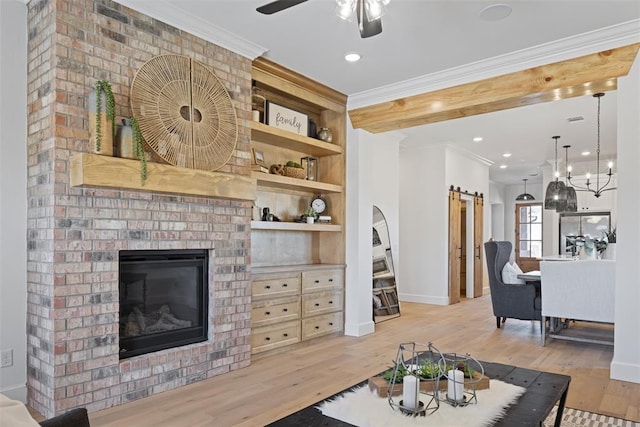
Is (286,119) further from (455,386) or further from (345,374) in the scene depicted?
(455,386)

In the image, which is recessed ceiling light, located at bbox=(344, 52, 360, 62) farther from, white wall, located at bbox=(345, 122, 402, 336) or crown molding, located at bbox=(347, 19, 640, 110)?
Result: white wall, located at bbox=(345, 122, 402, 336)

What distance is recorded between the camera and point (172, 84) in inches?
130

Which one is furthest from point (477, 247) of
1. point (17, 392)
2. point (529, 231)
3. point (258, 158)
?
point (17, 392)

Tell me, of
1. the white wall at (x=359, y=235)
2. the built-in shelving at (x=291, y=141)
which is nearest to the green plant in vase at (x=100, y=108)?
the built-in shelving at (x=291, y=141)

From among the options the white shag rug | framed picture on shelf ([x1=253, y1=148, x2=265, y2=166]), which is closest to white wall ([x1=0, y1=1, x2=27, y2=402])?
framed picture on shelf ([x1=253, y1=148, x2=265, y2=166])

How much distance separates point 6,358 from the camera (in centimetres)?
293

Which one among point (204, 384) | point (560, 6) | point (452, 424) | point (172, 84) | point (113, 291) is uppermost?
point (560, 6)

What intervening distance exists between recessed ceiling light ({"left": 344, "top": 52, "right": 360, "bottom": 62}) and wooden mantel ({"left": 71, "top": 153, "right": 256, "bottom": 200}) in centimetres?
146

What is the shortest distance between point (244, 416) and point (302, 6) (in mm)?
2860

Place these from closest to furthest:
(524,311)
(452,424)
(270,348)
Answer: (452,424)
(270,348)
(524,311)

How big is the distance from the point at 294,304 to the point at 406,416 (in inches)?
110

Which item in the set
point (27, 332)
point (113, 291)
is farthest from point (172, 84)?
point (27, 332)

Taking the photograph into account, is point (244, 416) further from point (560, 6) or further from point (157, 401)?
point (560, 6)

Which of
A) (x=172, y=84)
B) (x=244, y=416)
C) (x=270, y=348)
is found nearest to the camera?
(x=244, y=416)
